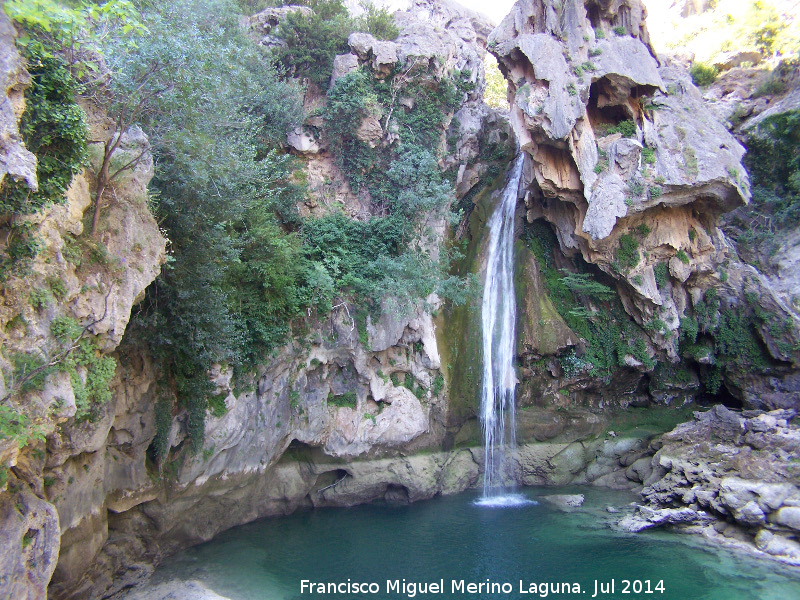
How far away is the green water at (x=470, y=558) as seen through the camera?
10.9 m

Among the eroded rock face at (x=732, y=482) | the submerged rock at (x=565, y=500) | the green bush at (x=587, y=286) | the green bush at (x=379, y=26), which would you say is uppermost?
the green bush at (x=379, y=26)

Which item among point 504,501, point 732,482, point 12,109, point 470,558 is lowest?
point 470,558

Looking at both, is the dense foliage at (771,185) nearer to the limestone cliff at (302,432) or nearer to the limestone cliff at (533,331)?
the limestone cliff at (533,331)

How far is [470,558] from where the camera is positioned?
40.8 ft

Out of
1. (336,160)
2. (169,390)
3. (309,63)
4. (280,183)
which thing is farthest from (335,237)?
(309,63)

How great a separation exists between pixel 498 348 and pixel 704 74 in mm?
19408

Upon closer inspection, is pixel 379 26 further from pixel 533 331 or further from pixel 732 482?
pixel 732 482

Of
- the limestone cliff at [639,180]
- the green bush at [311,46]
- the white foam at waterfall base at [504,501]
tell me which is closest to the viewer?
the white foam at waterfall base at [504,501]

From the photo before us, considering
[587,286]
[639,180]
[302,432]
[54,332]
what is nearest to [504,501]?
[302,432]

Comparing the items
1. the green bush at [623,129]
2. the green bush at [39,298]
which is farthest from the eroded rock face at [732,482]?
the green bush at [39,298]

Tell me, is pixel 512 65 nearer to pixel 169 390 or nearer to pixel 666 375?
pixel 666 375

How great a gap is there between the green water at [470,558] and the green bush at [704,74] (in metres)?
22.9

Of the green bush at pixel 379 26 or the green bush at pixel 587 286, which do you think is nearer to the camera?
the green bush at pixel 587 286

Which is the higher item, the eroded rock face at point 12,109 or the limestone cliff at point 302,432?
the eroded rock face at point 12,109
